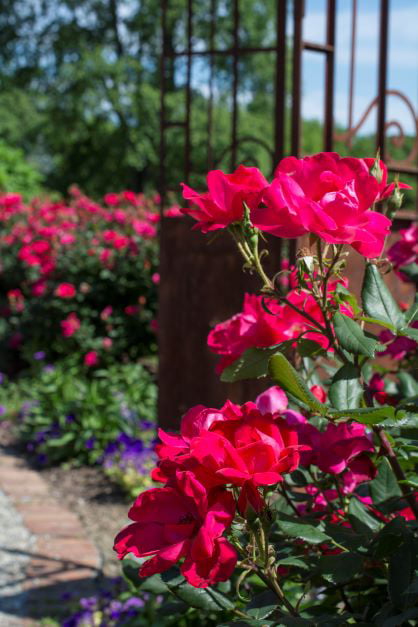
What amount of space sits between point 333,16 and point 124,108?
67.2ft

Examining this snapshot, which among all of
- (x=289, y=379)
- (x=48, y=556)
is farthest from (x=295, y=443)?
(x=48, y=556)

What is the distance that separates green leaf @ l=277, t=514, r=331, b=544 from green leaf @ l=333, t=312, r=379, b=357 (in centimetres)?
22

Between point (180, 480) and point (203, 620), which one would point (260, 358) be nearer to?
point (180, 480)

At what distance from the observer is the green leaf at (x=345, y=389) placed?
967mm

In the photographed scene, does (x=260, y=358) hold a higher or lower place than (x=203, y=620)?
higher

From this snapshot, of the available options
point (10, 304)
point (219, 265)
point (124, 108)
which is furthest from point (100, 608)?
point (124, 108)

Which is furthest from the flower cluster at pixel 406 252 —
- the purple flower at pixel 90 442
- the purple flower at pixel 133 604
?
the purple flower at pixel 90 442

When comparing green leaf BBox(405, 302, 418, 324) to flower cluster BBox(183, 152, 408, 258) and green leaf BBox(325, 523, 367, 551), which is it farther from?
green leaf BBox(325, 523, 367, 551)

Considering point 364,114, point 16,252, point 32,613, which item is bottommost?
point 32,613

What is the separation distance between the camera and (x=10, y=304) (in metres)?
6.65

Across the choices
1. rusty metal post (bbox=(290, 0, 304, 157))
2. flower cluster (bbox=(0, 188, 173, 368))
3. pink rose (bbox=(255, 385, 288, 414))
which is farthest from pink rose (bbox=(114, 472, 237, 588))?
flower cluster (bbox=(0, 188, 173, 368))

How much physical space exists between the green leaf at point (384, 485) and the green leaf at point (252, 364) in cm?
23

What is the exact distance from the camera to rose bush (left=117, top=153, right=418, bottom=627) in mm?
824

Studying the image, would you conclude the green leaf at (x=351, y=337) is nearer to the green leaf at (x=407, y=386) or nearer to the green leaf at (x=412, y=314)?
the green leaf at (x=412, y=314)
